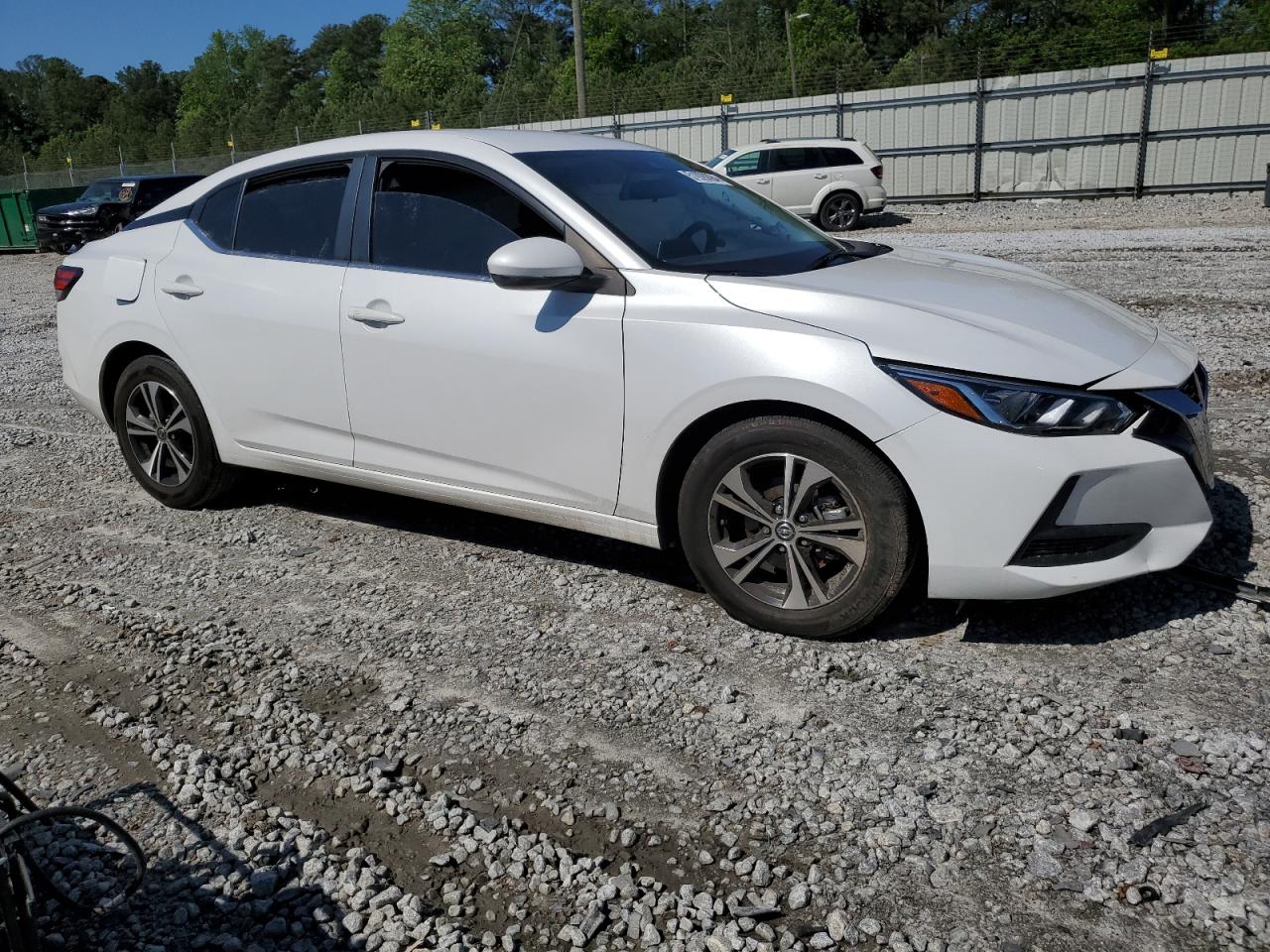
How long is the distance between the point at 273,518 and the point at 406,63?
104 meters

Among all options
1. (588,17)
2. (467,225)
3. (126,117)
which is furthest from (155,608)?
(126,117)

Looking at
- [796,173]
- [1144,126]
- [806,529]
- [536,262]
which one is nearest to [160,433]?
[536,262]

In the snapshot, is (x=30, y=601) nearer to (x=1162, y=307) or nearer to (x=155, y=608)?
(x=155, y=608)

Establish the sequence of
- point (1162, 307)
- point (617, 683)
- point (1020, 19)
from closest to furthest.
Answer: point (617, 683)
point (1162, 307)
point (1020, 19)

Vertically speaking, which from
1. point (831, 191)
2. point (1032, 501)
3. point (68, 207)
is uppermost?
point (68, 207)

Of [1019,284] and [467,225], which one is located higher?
[467,225]

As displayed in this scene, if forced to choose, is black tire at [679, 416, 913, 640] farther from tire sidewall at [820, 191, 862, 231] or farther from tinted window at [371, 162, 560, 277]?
tire sidewall at [820, 191, 862, 231]

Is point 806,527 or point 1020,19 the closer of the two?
point 806,527

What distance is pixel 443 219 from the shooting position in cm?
429

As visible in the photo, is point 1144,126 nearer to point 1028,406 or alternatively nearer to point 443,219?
point 443,219

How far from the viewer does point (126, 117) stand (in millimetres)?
95062

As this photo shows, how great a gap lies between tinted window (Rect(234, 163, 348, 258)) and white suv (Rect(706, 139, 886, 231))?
1620cm

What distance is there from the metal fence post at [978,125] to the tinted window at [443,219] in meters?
22.1

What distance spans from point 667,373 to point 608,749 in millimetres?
1265
